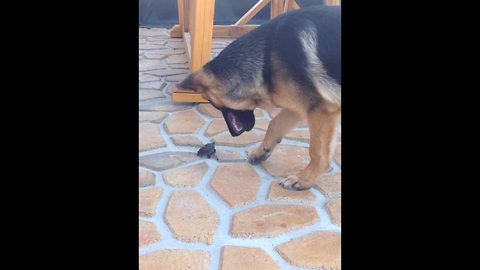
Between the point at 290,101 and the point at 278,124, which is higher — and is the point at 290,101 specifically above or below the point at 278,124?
above

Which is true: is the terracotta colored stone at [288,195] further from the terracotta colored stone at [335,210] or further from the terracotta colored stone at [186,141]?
the terracotta colored stone at [186,141]

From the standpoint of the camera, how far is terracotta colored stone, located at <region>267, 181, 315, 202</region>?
4.83ft

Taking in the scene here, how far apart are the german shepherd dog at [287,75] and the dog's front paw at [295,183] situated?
9cm

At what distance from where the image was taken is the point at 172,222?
1.31 meters

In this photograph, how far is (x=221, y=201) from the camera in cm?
145

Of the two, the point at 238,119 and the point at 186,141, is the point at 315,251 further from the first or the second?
the point at 186,141

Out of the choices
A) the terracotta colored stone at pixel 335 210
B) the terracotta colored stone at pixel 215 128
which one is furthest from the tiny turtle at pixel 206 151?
the terracotta colored stone at pixel 335 210

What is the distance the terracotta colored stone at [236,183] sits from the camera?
147 cm

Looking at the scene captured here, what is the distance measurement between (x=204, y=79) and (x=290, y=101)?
27 cm

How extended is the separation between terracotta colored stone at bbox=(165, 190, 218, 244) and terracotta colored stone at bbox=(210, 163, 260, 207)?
0.30 ft
